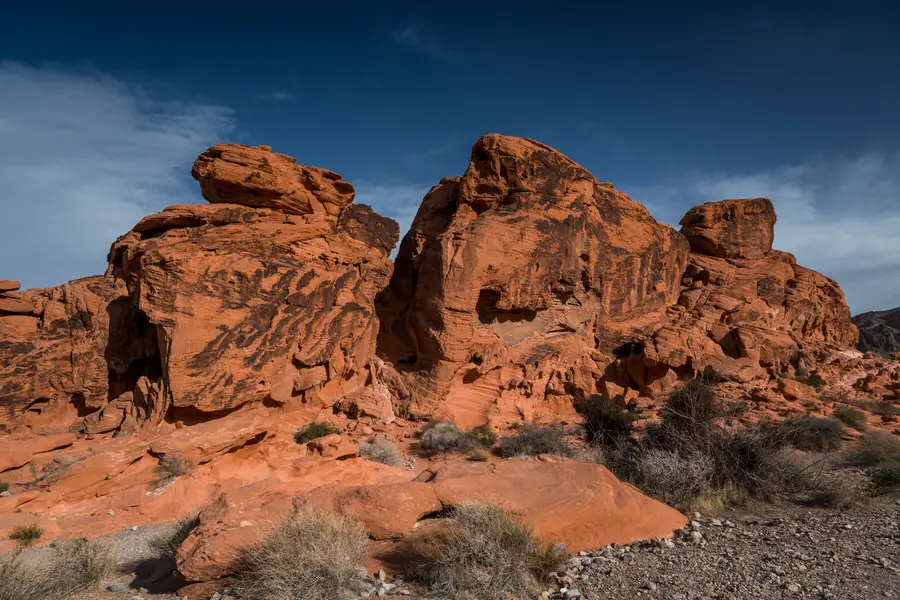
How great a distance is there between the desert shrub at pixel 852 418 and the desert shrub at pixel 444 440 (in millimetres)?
11780

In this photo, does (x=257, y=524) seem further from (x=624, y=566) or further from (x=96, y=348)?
(x=96, y=348)

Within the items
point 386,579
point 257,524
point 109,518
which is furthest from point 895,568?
point 109,518

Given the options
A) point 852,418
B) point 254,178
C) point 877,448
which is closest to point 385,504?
point 254,178

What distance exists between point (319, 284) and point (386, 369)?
4.96 meters

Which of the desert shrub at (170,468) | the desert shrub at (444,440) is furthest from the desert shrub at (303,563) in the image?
the desert shrub at (444,440)

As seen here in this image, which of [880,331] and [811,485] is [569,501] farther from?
[880,331]

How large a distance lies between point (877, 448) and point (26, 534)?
683 inches

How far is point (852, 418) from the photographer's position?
51.0 feet

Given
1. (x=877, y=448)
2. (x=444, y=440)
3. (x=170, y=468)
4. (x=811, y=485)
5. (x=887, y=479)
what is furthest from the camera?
(x=444, y=440)

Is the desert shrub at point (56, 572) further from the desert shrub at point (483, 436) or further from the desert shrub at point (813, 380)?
the desert shrub at point (813, 380)

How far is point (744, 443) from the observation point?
8898 millimetres

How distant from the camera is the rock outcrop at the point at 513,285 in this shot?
17688mm

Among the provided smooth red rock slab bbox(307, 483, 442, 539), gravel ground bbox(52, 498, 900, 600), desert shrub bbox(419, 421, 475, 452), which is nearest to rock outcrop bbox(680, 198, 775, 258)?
desert shrub bbox(419, 421, 475, 452)

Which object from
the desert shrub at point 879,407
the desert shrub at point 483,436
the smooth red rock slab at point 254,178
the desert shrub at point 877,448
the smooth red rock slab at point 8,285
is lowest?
the desert shrub at point 483,436
